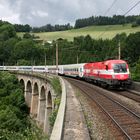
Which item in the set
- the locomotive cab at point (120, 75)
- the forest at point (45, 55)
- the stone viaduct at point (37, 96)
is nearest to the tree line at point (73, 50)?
the forest at point (45, 55)

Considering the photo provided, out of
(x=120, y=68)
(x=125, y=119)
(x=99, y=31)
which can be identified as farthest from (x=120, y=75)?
(x=99, y=31)

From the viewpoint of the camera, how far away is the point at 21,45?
14738 centimetres

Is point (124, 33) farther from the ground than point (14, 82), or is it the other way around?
point (124, 33)

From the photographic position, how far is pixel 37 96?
6806 cm

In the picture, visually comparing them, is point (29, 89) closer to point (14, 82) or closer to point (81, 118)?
point (14, 82)

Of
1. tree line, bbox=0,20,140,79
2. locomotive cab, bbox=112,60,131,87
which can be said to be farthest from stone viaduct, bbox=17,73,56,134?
locomotive cab, bbox=112,60,131,87

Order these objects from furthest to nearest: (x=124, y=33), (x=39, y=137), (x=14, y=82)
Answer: (x=124, y=33) → (x=14, y=82) → (x=39, y=137)

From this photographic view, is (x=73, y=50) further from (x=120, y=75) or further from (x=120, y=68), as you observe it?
(x=120, y=75)

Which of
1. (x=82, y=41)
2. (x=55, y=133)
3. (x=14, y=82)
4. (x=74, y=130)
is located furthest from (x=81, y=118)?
(x=82, y=41)

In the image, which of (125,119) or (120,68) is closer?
(125,119)

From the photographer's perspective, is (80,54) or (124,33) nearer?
(80,54)

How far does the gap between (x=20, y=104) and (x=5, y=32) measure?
412 feet

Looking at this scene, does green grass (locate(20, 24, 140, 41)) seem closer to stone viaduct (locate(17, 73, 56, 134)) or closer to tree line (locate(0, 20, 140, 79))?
tree line (locate(0, 20, 140, 79))

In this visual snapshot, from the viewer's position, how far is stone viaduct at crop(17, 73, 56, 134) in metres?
50.2
